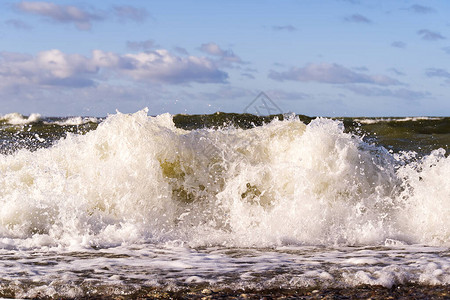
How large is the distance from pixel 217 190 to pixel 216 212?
49cm

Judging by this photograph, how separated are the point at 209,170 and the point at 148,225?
1.43m

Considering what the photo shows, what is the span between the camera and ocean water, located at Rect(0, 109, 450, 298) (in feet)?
14.6

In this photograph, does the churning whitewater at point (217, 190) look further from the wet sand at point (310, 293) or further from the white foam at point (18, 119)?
the white foam at point (18, 119)

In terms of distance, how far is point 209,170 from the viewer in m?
7.73

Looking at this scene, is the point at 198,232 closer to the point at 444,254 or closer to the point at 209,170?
the point at 209,170

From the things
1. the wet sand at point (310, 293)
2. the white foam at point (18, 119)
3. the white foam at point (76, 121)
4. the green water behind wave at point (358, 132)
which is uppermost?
the white foam at point (18, 119)

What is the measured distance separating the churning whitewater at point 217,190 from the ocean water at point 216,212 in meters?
0.02

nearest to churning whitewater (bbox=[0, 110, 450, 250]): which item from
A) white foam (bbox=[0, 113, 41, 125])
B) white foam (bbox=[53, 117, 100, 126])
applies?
white foam (bbox=[53, 117, 100, 126])

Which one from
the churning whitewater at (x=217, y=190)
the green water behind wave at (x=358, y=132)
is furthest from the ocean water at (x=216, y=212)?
the green water behind wave at (x=358, y=132)

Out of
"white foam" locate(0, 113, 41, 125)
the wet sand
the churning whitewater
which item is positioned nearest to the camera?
the wet sand

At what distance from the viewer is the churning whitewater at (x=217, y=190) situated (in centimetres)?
623

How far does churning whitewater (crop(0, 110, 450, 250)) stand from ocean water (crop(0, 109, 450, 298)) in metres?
0.02

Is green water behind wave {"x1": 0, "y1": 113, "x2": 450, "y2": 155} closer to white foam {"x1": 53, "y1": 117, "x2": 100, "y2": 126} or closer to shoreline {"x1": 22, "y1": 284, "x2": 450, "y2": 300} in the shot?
white foam {"x1": 53, "y1": 117, "x2": 100, "y2": 126}

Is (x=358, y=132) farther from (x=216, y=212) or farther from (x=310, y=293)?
(x=310, y=293)
